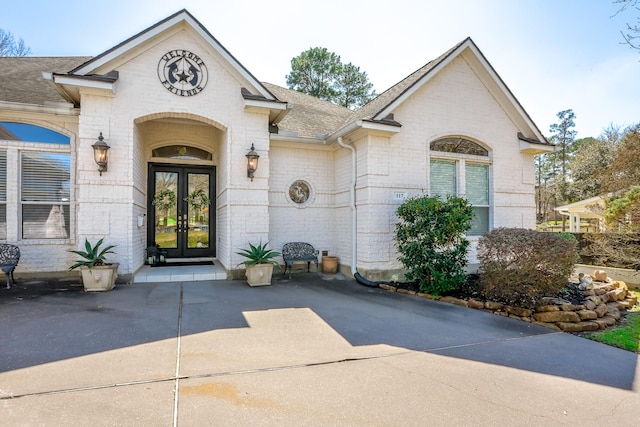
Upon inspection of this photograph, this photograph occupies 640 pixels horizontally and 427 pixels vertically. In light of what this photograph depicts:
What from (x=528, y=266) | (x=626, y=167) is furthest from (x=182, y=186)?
(x=626, y=167)

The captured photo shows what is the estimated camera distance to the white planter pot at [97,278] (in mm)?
6000

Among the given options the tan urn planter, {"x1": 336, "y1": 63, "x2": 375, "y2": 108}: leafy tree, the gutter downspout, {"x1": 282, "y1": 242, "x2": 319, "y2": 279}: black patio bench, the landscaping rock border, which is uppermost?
{"x1": 336, "y1": 63, "x2": 375, "y2": 108}: leafy tree

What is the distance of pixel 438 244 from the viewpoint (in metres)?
6.45

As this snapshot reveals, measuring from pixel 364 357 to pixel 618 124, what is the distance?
20881 mm

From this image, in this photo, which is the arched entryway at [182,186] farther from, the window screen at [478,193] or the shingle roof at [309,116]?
the window screen at [478,193]

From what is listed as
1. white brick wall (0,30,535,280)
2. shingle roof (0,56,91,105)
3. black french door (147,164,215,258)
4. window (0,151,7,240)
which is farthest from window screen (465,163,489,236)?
window (0,151,7,240)

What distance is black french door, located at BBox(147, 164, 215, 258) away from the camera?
8.81 metres

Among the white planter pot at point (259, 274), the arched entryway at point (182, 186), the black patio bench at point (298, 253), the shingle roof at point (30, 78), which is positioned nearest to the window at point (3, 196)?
the shingle roof at point (30, 78)

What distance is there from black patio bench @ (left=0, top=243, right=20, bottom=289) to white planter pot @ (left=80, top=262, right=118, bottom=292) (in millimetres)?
1473

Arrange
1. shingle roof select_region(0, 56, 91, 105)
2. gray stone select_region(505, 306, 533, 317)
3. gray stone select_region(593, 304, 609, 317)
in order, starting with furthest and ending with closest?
shingle roof select_region(0, 56, 91, 105) → gray stone select_region(593, 304, 609, 317) → gray stone select_region(505, 306, 533, 317)

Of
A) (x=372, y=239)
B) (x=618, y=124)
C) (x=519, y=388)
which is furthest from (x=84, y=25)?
(x=618, y=124)

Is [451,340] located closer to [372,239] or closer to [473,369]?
[473,369]

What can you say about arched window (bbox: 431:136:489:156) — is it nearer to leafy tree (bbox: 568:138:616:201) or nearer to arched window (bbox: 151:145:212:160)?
arched window (bbox: 151:145:212:160)

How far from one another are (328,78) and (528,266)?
19536 mm
